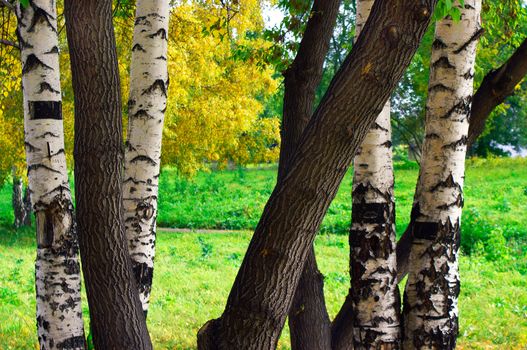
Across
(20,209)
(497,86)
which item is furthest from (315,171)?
(20,209)

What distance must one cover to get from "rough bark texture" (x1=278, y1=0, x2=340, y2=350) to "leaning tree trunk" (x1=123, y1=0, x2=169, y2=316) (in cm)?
110

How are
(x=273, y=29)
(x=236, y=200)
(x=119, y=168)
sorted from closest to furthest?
(x=119, y=168), (x=273, y=29), (x=236, y=200)

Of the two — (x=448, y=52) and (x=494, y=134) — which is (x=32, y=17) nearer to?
(x=448, y=52)

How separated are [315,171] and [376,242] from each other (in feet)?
3.14

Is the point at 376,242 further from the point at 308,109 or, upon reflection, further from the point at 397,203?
the point at 397,203

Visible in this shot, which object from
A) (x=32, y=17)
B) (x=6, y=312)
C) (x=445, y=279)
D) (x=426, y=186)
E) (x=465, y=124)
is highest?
(x=32, y=17)

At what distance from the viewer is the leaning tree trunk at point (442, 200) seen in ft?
13.0

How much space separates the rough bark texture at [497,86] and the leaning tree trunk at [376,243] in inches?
30.7

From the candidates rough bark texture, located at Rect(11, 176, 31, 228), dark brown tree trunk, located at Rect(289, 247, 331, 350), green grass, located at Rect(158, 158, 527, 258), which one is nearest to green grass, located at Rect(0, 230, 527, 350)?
green grass, located at Rect(158, 158, 527, 258)

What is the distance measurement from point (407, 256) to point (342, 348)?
3.50ft

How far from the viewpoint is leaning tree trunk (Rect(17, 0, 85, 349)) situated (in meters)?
4.24

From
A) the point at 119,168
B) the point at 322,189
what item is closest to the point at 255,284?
the point at 322,189

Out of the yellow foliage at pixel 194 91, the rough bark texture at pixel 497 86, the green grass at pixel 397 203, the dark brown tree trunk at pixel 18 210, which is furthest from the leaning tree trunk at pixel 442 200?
the dark brown tree trunk at pixel 18 210

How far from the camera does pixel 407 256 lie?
4.46 meters
